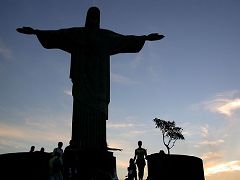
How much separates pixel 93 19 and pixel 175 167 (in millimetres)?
7693

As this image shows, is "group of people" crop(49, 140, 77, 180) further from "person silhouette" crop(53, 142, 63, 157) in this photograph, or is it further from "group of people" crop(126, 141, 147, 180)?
"group of people" crop(126, 141, 147, 180)

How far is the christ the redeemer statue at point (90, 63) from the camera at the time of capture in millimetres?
14453

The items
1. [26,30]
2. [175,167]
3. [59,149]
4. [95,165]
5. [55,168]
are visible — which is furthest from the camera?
[26,30]

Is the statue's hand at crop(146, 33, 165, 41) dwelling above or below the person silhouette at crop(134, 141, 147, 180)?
above

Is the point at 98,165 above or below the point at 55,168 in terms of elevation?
above

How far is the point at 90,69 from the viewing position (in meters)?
15.5

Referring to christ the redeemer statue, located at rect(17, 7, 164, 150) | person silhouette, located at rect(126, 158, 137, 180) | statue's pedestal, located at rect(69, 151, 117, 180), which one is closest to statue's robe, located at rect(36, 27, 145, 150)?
christ the redeemer statue, located at rect(17, 7, 164, 150)

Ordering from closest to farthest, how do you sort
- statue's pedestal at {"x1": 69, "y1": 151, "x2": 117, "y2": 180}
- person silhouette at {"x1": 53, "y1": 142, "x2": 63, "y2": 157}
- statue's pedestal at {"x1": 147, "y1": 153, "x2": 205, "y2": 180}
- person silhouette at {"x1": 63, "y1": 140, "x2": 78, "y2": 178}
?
person silhouette at {"x1": 53, "y1": 142, "x2": 63, "y2": 157}
person silhouette at {"x1": 63, "y1": 140, "x2": 78, "y2": 178}
statue's pedestal at {"x1": 69, "y1": 151, "x2": 117, "y2": 180}
statue's pedestal at {"x1": 147, "y1": 153, "x2": 205, "y2": 180}

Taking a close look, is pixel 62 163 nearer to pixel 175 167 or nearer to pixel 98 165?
pixel 98 165

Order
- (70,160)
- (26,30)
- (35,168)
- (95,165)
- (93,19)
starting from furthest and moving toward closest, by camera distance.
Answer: (93,19), (26,30), (95,165), (70,160), (35,168)

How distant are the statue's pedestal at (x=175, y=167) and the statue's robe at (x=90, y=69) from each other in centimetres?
234

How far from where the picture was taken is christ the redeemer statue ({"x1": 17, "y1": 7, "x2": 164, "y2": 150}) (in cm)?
1445

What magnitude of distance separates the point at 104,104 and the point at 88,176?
385cm

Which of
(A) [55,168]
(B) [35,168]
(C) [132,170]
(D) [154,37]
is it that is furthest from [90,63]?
(A) [55,168]
